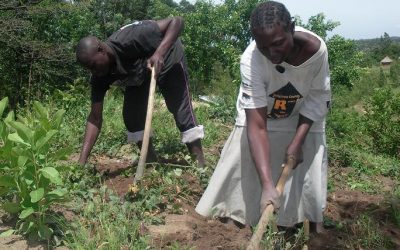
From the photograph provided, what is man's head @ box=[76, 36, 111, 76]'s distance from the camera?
11.5 feet

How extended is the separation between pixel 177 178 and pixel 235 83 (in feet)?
19.5

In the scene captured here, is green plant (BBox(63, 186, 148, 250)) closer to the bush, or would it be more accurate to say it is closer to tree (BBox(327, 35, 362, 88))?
the bush

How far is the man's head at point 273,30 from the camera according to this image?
7.75ft

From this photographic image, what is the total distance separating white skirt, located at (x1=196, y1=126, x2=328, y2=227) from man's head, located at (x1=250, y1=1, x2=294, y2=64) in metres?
0.81

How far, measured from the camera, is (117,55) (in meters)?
3.86

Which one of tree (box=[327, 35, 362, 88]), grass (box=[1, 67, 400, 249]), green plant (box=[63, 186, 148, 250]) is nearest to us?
green plant (box=[63, 186, 148, 250])

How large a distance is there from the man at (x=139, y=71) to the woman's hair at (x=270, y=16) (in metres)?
1.48

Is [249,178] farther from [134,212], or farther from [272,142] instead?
[134,212]

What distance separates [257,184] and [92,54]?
146 cm

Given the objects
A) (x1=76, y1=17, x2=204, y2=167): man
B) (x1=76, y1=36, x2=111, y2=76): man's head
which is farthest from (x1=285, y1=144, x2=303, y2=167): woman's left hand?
(x1=76, y1=36, x2=111, y2=76): man's head

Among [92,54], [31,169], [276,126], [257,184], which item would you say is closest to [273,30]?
[276,126]

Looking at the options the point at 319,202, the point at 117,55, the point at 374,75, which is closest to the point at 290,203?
the point at 319,202

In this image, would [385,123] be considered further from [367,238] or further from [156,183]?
[156,183]

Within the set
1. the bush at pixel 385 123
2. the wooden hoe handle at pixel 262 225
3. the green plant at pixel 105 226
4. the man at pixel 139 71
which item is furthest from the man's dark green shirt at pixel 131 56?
the bush at pixel 385 123
